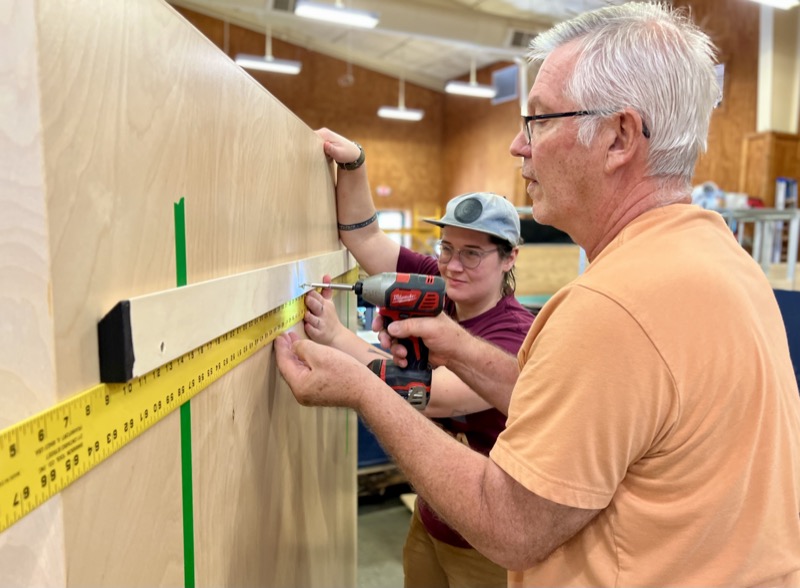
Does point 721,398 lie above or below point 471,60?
below

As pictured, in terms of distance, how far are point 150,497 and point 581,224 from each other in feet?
2.95

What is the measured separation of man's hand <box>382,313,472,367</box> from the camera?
1550 mm

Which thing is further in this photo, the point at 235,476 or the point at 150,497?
the point at 235,476

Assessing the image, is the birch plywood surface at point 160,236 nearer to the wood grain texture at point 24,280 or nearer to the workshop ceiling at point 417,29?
the wood grain texture at point 24,280

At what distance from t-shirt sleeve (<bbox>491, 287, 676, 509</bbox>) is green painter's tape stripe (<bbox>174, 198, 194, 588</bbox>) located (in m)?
0.53

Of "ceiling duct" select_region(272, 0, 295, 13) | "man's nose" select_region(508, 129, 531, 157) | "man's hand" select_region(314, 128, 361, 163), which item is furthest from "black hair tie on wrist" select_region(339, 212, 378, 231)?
"ceiling duct" select_region(272, 0, 295, 13)

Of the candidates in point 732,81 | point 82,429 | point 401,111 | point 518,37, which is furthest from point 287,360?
point 401,111

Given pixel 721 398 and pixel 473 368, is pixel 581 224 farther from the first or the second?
pixel 473 368

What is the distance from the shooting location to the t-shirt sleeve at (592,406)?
843 millimetres

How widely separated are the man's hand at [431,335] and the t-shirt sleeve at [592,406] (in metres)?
0.68

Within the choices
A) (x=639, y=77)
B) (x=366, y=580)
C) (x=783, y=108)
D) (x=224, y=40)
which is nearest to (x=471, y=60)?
(x=224, y=40)

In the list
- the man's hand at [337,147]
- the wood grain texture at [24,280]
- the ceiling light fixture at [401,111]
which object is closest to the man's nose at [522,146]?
the man's hand at [337,147]

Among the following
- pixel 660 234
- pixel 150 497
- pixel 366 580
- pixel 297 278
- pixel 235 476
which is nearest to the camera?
pixel 150 497

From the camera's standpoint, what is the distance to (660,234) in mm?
947
